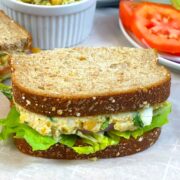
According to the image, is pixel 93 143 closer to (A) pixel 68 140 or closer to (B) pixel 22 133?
(A) pixel 68 140

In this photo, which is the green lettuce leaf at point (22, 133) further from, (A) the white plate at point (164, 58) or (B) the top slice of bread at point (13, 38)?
(A) the white plate at point (164, 58)

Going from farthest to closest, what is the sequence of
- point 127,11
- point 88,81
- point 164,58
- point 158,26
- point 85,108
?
point 127,11, point 158,26, point 164,58, point 88,81, point 85,108

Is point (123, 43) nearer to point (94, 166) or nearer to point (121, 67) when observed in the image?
point (121, 67)

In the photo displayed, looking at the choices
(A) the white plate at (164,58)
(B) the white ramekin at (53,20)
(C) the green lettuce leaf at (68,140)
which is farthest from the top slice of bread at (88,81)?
(B) the white ramekin at (53,20)

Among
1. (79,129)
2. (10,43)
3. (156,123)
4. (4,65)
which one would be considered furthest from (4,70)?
(156,123)

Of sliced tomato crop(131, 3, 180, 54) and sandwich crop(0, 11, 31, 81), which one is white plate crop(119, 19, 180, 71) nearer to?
sliced tomato crop(131, 3, 180, 54)

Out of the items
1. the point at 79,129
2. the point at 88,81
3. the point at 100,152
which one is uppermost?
the point at 88,81

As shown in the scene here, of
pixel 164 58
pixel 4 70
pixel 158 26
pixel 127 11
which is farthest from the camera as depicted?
pixel 127 11
